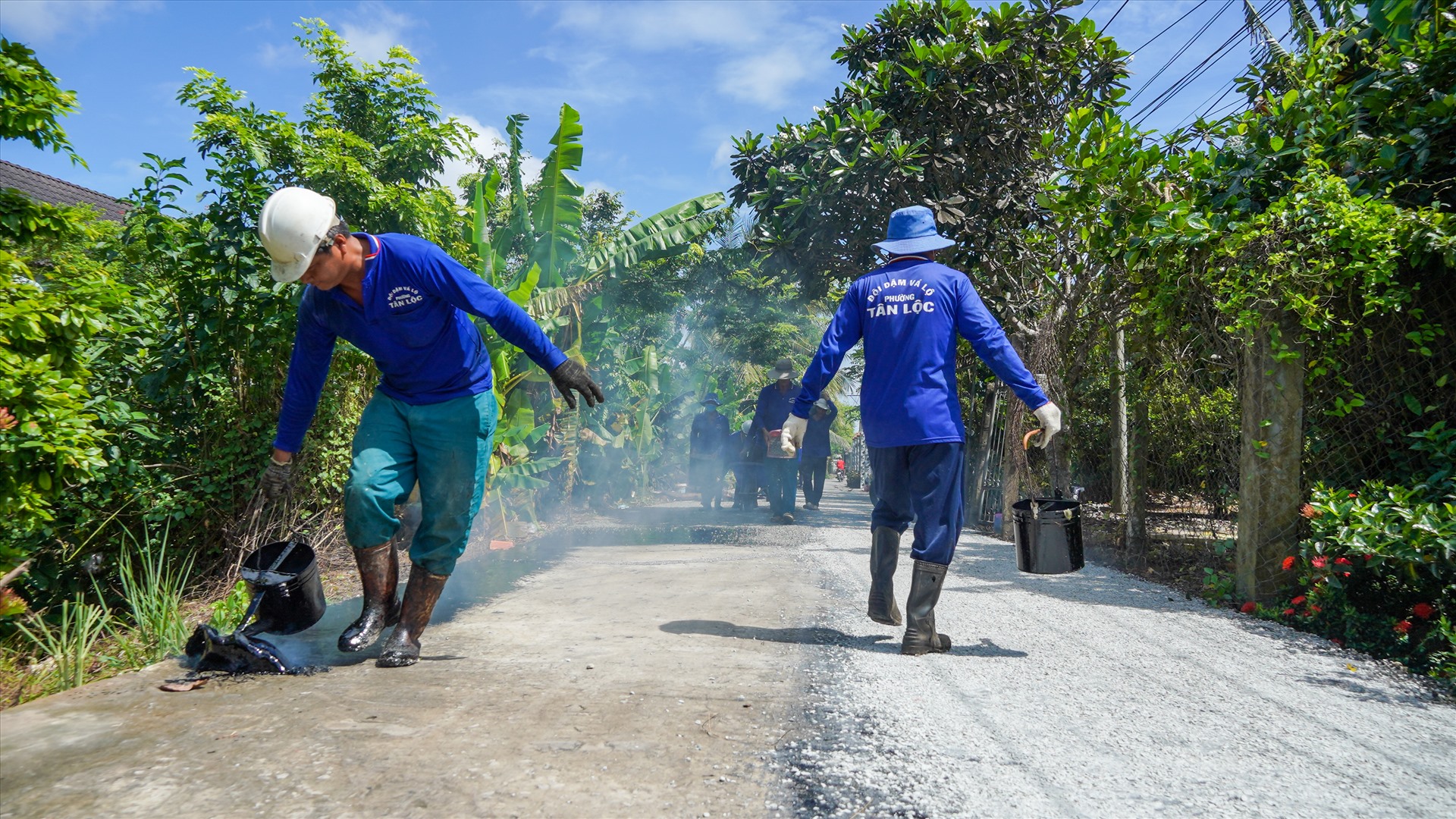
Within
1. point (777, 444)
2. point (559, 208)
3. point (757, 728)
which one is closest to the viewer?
point (757, 728)

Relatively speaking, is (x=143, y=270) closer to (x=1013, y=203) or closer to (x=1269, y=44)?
(x=1013, y=203)

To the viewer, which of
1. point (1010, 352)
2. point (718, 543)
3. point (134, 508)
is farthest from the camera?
point (718, 543)

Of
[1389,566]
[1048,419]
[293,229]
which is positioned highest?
[293,229]

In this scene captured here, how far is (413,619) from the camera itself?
3562 mm

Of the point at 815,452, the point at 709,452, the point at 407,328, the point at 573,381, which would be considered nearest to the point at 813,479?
the point at 815,452

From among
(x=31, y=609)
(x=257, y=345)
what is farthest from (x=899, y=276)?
(x=31, y=609)

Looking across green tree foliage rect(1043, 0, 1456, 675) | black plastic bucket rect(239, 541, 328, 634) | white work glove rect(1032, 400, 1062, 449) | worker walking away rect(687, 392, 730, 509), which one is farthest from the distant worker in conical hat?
black plastic bucket rect(239, 541, 328, 634)

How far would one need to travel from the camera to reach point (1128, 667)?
3.63 m

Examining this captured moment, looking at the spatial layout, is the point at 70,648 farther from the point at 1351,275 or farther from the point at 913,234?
the point at 1351,275

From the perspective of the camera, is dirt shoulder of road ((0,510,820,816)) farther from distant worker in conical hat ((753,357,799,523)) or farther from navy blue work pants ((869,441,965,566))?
distant worker in conical hat ((753,357,799,523))

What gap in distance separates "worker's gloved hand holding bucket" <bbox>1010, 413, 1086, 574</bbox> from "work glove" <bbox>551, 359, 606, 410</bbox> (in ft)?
6.78

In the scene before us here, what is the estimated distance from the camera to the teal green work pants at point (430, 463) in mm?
3662

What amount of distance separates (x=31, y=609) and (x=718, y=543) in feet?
16.8

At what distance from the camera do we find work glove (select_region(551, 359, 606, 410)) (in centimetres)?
374
